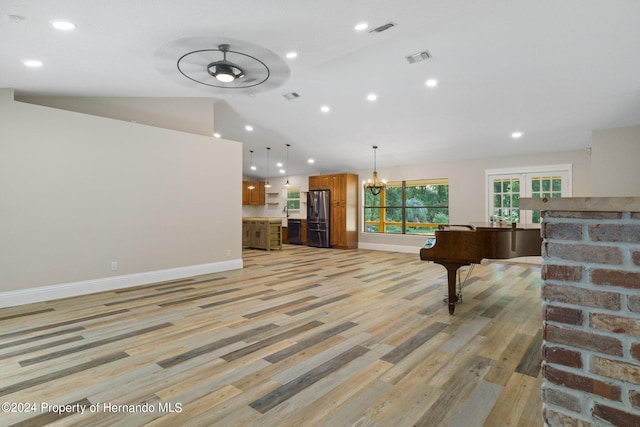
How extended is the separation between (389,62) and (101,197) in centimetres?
443

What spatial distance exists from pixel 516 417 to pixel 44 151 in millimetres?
5483

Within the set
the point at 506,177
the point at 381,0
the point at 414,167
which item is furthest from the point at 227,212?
the point at 506,177

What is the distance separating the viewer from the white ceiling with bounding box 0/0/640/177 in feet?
8.69

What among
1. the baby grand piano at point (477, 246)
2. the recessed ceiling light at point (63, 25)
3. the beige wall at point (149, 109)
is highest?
the beige wall at point (149, 109)

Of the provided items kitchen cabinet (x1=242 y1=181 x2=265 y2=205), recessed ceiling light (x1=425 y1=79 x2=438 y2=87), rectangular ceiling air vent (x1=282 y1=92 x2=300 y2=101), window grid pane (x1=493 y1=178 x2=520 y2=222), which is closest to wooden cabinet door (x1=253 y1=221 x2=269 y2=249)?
kitchen cabinet (x1=242 y1=181 x2=265 y2=205)

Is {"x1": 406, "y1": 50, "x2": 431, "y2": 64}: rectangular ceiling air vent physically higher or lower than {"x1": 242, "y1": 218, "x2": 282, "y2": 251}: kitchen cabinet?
higher

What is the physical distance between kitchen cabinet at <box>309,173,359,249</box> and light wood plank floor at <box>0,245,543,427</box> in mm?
4945

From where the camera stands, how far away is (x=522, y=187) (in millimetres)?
7066

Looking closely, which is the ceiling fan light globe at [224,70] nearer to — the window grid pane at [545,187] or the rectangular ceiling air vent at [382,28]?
the rectangular ceiling air vent at [382,28]

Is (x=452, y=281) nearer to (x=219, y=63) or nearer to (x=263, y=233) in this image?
(x=219, y=63)

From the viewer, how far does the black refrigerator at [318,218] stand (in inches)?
383

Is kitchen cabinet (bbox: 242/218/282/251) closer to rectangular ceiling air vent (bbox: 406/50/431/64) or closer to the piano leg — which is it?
rectangular ceiling air vent (bbox: 406/50/431/64)

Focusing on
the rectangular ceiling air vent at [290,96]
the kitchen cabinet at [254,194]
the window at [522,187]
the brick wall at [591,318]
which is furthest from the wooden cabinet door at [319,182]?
the brick wall at [591,318]

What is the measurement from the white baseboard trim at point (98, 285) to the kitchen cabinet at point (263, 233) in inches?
124
